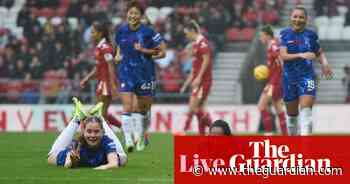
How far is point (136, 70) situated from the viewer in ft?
61.4

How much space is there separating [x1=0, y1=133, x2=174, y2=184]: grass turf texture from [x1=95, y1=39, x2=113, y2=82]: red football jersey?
1.53 m

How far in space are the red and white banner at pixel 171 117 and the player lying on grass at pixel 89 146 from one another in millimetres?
14419

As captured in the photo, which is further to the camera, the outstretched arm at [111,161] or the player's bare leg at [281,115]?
the player's bare leg at [281,115]

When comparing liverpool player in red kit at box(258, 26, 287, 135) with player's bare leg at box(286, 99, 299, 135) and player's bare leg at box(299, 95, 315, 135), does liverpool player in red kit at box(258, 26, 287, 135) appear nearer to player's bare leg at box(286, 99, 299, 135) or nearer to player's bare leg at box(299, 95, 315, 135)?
player's bare leg at box(286, 99, 299, 135)

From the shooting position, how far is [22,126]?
29.4 meters

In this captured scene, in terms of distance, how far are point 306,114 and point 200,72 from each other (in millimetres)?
5282

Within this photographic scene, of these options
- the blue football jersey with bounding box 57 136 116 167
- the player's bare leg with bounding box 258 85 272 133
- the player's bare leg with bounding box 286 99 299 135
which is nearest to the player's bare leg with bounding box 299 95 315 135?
the player's bare leg with bounding box 286 99 299 135

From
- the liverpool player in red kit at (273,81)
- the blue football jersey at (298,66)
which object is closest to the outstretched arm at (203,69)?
the liverpool player in red kit at (273,81)

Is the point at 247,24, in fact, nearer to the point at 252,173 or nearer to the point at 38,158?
the point at 38,158

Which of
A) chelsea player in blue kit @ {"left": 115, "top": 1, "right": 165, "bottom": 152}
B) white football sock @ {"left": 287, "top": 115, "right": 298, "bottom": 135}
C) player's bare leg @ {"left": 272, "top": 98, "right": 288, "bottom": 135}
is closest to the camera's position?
white football sock @ {"left": 287, "top": 115, "right": 298, "bottom": 135}

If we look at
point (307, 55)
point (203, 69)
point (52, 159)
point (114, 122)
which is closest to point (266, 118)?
point (203, 69)

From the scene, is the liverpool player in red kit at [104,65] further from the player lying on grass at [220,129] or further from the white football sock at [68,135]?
the player lying on grass at [220,129]

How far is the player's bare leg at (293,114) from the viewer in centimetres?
1766

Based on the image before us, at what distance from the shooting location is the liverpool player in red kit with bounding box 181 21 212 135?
72.2ft
